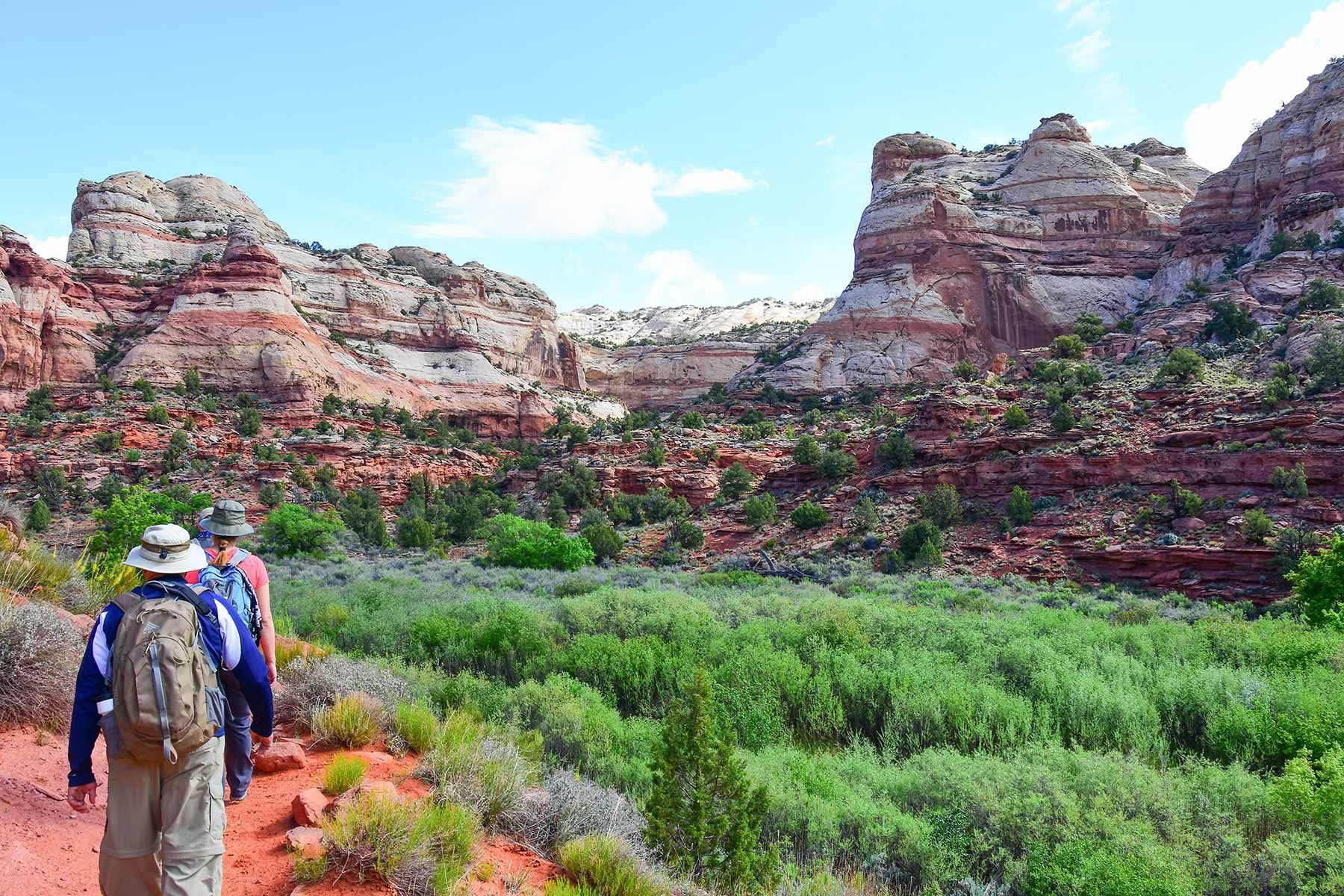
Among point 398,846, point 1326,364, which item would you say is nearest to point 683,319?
point 1326,364

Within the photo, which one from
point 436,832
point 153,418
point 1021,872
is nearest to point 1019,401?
point 1021,872

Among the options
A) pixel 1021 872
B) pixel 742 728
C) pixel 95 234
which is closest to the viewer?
pixel 1021 872

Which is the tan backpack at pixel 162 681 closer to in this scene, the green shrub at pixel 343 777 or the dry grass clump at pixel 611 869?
the green shrub at pixel 343 777

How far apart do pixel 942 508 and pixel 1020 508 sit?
7.76ft

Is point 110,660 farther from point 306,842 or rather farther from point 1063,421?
point 1063,421

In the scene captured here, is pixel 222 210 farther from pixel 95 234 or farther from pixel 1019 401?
pixel 1019 401

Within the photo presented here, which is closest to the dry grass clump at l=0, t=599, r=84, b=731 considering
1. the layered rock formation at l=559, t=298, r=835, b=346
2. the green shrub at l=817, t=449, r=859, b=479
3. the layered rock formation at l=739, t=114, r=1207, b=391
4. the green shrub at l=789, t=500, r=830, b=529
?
the green shrub at l=789, t=500, r=830, b=529

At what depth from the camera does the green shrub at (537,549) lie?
77.9 feet

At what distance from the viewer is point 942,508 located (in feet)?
82.2

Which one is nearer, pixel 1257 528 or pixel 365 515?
pixel 1257 528

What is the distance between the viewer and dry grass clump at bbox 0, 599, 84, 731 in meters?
5.02

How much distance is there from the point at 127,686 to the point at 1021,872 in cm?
517

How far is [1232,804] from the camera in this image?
18.0 feet

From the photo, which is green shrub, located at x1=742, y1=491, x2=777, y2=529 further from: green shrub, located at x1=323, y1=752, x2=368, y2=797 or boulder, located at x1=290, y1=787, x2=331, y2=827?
boulder, located at x1=290, y1=787, x2=331, y2=827
